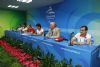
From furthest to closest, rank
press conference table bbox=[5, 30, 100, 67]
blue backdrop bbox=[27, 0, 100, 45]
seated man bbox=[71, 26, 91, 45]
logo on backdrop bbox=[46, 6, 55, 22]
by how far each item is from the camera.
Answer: logo on backdrop bbox=[46, 6, 55, 22]
blue backdrop bbox=[27, 0, 100, 45]
seated man bbox=[71, 26, 91, 45]
press conference table bbox=[5, 30, 100, 67]

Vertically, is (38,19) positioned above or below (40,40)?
above

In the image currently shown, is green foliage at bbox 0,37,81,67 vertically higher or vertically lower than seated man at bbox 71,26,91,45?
lower

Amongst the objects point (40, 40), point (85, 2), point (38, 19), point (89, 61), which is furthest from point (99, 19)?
point (38, 19)

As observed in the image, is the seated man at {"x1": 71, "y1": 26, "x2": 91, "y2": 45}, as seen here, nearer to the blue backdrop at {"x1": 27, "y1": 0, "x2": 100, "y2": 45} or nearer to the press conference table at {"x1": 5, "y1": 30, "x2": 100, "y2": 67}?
the press conference table at {"x1": 5, "y1": 30, "x2": 100, "y2": 67}

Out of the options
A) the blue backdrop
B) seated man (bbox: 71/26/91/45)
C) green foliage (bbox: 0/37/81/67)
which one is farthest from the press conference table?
the blue backdrop

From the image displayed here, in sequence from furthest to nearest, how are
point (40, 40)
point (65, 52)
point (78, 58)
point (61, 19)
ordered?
point (61, 19)
point (40, 40)
point (65, 52)
point (78, 58)

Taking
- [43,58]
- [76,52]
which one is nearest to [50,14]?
[43,58]

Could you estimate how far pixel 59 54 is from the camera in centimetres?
357

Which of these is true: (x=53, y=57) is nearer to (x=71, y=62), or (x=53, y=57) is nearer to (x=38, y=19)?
(x=71, y=62)

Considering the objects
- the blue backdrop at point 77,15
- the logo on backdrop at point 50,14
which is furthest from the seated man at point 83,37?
the logo on backdrop at point 50,14

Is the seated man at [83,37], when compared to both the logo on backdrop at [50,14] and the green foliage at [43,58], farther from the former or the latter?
the logo on backdrop at [50,14]

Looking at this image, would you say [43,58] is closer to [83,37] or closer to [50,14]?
[83,37]

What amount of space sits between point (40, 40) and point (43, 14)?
5334 millimetres

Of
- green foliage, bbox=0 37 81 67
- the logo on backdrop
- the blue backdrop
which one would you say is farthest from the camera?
the logo on backdrop
